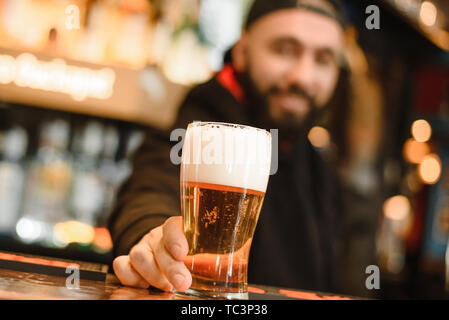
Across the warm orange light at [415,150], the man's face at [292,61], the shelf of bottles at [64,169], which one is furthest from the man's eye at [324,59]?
the warm orange light at [415,150]

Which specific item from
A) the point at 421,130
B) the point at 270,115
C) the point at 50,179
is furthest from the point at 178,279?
the point at 421,130

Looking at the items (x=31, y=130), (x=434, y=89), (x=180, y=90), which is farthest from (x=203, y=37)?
(x=434, y=89)

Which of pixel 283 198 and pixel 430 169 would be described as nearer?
pixel 283 198

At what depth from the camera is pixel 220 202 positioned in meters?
0.82

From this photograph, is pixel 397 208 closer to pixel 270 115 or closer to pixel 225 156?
pixel 270 115

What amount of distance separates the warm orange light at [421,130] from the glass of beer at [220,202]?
162 inches

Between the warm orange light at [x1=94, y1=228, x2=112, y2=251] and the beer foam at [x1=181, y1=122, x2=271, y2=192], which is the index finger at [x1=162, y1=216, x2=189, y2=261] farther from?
the warm orange light at [x1=94, y1=228, x2=112, y2=251]

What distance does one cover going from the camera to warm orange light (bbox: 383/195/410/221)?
463 cm

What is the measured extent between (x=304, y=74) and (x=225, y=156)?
128 centimetres

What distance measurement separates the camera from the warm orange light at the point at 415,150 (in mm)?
4624

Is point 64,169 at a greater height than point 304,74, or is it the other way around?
point 304,74

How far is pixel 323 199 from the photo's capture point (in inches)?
99.3
